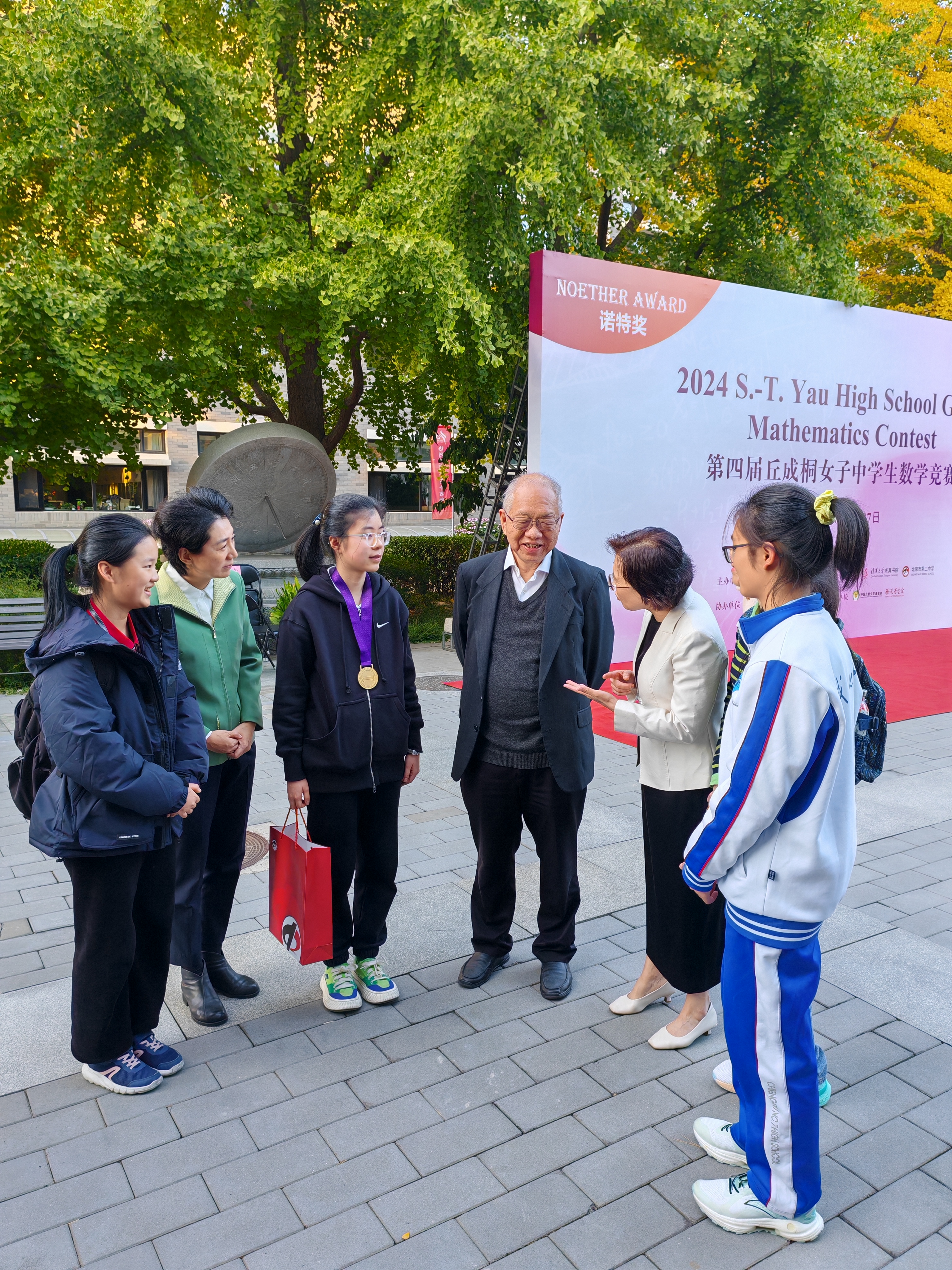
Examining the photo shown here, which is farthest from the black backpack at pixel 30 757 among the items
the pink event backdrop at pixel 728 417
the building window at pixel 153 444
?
the building window at pixel 153 444

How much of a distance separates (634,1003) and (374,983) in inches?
37.6

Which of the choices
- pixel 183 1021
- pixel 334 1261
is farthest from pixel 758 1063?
pixel 183 1021

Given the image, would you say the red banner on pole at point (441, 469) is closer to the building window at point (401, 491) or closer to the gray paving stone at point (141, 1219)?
the gray paving stone at point (141, 1219)

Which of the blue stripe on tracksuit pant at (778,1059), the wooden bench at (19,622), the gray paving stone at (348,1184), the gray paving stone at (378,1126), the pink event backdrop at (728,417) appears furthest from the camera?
the wooden bench at (19,622)

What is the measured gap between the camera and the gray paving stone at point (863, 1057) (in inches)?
120

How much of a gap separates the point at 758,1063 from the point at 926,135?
638 inches

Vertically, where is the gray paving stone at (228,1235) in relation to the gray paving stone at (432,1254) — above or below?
below

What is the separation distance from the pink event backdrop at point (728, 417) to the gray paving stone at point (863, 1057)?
4.39m

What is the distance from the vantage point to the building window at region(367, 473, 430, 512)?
47594 millimetres

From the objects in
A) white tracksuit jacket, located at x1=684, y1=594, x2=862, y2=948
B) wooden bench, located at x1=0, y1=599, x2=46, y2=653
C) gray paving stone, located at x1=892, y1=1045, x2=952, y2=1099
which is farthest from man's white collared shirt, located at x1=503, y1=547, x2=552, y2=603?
wooden bench, located at x1=0, y1=599, x2=46, y2=653

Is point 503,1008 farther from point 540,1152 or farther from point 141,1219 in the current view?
point 141,1219

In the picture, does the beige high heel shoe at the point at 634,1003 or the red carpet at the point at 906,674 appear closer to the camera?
the beige high heel shoe at the point at 634,1003

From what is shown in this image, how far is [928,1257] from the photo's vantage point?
7.50ft

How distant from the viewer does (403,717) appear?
11.4 feet
